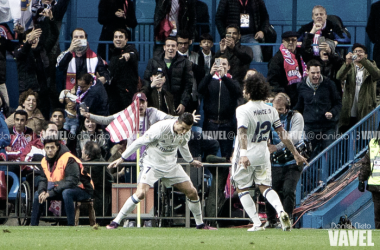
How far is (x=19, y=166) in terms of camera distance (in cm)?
1273

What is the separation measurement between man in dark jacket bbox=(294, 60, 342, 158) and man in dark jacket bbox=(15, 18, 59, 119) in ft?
17.1

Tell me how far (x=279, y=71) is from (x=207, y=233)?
5401mm

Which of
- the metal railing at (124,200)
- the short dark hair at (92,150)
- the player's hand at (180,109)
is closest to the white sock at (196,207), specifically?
the metal railing at (124,200)

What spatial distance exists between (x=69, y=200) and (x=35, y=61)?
4.37 metres

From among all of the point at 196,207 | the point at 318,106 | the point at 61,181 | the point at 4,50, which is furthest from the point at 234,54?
the point at 4,50

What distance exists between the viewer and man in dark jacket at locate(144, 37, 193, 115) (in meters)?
14.4

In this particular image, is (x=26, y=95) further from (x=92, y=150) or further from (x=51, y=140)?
(x=51, y=140)

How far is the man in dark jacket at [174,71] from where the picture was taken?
14.4 m

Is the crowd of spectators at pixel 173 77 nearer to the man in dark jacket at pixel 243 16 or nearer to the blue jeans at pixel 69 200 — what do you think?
the man in dark jacket at pixel 243 16

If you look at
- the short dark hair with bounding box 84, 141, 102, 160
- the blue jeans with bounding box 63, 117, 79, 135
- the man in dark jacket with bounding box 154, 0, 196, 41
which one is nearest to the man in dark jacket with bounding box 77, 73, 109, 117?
the blue jeans with bounding box 63, 117, 79, 135

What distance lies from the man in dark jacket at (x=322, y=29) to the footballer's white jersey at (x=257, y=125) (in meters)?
5.05

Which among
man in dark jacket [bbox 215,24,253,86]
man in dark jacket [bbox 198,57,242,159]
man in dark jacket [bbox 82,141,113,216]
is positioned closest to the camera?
man in dark jacket [bbox 82,141,113,216]

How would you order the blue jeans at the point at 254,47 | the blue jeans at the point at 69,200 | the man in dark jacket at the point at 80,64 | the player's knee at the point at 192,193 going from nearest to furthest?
1. the player's knee at the point at 192,193
2. the blue jeans at the point at 69,200
3. the man in dark jacket at the point at 80,64
4. the blue jeans at the point at 254,47

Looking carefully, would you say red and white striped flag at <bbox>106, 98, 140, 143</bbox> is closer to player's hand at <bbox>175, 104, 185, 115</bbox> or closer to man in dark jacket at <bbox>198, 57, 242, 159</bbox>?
player's hand at <bbox>175, 104, 185, 115</bbox>
